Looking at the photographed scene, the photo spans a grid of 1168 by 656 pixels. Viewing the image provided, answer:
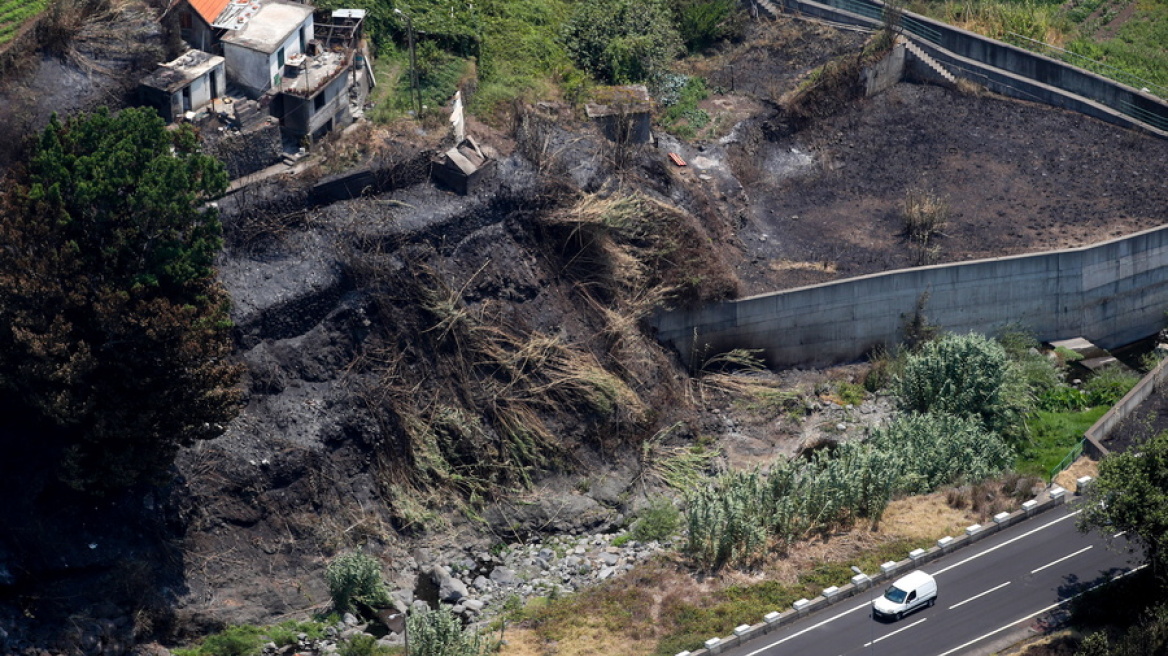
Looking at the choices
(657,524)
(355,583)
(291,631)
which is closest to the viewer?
(291,631)

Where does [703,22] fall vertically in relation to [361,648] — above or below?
above

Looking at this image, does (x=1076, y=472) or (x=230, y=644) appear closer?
(x=230, y=644)

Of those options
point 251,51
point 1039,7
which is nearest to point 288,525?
point 251,51

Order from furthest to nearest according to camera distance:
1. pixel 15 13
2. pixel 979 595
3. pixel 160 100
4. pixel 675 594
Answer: pixel 15 13, pixel 160 100, pixel 675 594, pixel 979 595

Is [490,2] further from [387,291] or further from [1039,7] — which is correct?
[1039,7]

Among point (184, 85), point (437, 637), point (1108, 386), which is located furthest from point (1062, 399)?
point (184, 85)

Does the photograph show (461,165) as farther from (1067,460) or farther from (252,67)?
(1067,460)

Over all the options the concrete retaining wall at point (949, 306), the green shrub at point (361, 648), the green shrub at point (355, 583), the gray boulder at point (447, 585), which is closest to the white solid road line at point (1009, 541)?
the concrete retaining wall at point (949, 306)

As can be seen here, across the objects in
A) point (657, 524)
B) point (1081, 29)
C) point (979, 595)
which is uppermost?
point (1081, 29)
